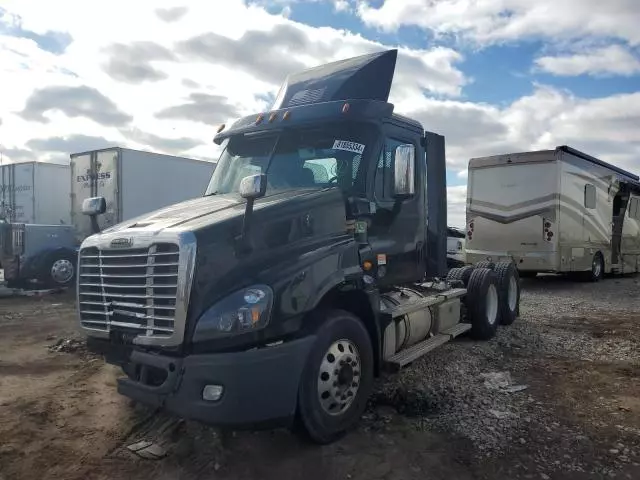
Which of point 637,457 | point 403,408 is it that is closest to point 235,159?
point 403,408

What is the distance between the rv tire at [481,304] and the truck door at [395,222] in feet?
6.08

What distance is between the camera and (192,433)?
462 centimetres

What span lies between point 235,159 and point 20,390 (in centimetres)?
337

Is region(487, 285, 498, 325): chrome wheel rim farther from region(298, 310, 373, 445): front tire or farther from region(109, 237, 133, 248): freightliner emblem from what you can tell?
region(109, 237, 133, 248): freightliner emblem

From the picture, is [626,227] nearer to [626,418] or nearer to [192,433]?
[626,418]

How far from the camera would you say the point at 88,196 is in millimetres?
14773

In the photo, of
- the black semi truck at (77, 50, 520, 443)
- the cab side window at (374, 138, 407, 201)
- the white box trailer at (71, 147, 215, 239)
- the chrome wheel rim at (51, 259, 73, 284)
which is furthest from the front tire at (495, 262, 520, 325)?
the chrome wheel rim at (51, 259, 73, 284)

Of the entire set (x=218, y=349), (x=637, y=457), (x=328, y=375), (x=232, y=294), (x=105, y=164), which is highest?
(x=105, y=164)

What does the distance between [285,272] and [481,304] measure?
186 inches

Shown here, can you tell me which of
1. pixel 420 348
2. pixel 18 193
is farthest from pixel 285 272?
pixel 18 193

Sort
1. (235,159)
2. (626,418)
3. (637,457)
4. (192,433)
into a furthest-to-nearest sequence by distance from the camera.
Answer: (235,159), (626,418), (192,433), (637,457)

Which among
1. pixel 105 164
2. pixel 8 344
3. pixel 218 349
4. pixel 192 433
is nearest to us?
pixel 218 349

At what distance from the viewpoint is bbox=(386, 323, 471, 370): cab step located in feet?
17.0

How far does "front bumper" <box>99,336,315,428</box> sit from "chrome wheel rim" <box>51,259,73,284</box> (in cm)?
1067
